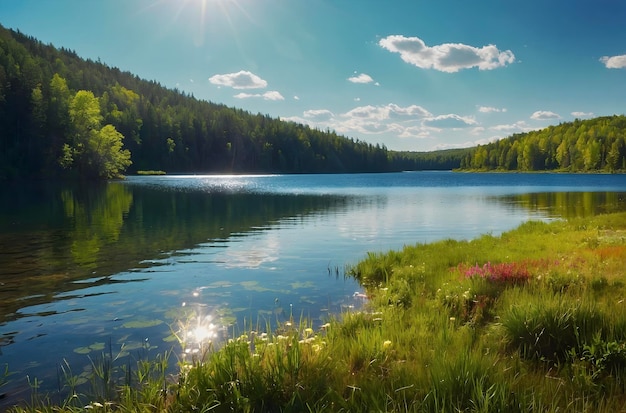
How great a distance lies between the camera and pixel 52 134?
10750 cm

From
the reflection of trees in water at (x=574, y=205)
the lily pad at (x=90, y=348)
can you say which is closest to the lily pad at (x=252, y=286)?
the lily pad at (x=90, y=348)

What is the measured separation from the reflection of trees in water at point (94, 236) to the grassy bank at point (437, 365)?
31.9 feet

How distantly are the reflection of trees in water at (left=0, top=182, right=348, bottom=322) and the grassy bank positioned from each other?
9715mm

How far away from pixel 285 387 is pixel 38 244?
Answer: 2498 centimetres

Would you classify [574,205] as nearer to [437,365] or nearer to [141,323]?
[141,323]

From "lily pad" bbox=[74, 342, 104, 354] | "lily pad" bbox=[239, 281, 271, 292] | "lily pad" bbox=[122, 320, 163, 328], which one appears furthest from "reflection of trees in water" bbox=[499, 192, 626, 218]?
"lily pad" bbox=[74, 342, 104, 354]

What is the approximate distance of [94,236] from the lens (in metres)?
29.2

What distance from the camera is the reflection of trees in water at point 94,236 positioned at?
683 inches

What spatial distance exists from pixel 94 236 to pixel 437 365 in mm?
28453

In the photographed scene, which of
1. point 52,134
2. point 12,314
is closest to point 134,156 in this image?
point 52,134

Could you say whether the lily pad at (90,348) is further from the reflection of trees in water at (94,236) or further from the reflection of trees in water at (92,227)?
the reflection of trees in water at (92,227)

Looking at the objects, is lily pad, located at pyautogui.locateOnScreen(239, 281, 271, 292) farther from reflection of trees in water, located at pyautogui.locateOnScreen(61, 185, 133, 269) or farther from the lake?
reflection of trees in water, located at pyautogui.locateOnScreen(61, 185, 133, 269)

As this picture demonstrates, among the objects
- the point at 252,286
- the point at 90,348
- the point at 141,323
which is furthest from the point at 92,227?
the point at 90,348

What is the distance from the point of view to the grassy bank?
589cm
